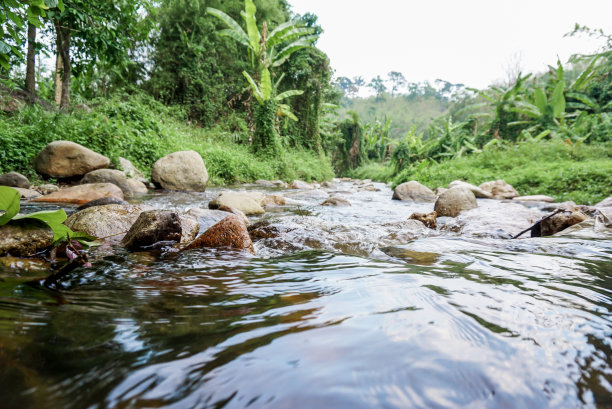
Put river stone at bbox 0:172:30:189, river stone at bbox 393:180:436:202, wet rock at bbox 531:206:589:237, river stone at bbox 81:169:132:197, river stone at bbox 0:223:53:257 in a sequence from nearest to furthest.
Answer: river stone at bbox 0:223:53:257 < wet rock at bbox 531:206:589:237 < river stone at bbox 0:172:30:189 < river stone at bbox 81:169:132:197 < river stone at bbox 393:180:436:202

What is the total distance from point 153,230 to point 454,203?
4577 millimetres

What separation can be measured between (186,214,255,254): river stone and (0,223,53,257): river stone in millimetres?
842

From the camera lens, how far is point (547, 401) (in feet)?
2.15

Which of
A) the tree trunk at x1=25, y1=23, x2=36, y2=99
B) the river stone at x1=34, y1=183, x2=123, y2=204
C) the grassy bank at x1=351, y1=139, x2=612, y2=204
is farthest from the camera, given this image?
the tree trunk at x1=25, y1=23, x2=36, y2=99

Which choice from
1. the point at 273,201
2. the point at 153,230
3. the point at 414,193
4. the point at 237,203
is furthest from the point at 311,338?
the point at 414,193

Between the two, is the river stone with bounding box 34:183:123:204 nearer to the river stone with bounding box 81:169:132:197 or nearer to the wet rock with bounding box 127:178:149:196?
the river stone with bounding box 81:169:132:197

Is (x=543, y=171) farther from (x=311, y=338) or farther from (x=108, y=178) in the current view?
(x=108, y=178)

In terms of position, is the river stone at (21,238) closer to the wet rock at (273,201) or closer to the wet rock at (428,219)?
the wet rock at (428,219)

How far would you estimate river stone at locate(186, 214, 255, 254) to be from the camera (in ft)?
7.43

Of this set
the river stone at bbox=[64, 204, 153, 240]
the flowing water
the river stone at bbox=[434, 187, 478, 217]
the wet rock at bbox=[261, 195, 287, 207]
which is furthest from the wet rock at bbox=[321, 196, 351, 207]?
the flowing water

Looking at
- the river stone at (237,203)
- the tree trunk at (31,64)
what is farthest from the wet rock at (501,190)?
the tree trunk at (31,64)

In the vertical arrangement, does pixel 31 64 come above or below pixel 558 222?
above

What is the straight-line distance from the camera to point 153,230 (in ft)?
7.45

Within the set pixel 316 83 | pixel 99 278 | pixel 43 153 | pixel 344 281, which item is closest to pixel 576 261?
pixel 344 281
